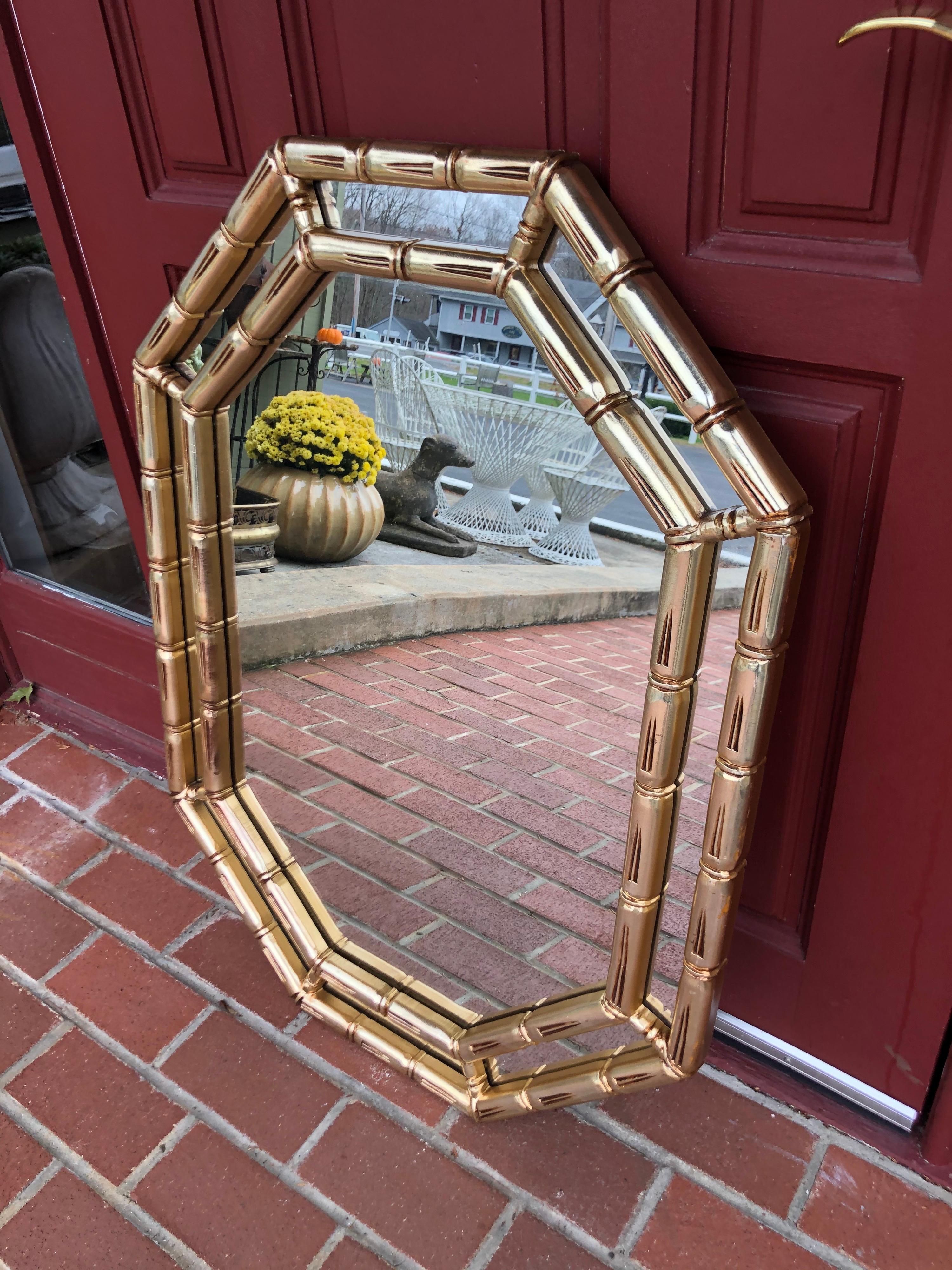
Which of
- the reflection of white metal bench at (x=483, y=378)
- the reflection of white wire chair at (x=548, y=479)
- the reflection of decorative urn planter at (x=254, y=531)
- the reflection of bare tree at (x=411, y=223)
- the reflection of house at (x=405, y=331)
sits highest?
the reflection of bare tree at (x=411, y=223)

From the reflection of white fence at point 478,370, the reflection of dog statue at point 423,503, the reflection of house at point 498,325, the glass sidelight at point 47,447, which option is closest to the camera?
the reflection of house at point 498,325

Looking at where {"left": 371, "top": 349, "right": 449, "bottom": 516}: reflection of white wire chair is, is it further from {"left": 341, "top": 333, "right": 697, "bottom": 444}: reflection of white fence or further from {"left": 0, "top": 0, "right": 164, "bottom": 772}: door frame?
{"left": 0, "top": 0, "right": 164, "bottom": 772}: door frame

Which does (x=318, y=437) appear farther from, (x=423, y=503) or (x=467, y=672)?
(x=467, y=672)

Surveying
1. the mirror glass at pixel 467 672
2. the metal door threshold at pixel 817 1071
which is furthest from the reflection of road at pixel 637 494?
the metal door threshold at pixel 817 1071

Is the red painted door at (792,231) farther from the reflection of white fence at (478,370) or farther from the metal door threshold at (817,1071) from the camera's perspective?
the reflection of white fence at (478,370)

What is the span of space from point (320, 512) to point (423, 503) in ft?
0.51

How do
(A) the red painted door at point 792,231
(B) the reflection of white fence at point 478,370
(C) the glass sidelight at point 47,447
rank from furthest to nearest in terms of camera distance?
1. (C) the glass sidelight at point 47,447
2. (B) the reflection of white fence at point 478,370
3. (A) the red painted door at point 792,231

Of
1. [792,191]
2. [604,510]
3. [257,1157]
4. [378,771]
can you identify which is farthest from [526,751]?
[792,191]

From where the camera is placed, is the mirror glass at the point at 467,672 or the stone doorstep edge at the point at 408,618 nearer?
the mirror glass at the point at 467,672

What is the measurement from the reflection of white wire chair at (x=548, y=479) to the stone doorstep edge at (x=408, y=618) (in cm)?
12

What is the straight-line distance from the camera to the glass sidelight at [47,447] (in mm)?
1314

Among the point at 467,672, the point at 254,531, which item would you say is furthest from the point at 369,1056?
the point at 254,531

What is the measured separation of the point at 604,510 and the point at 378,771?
541 millimetres

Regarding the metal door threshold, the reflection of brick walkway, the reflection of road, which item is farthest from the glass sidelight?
the metal door threshold
